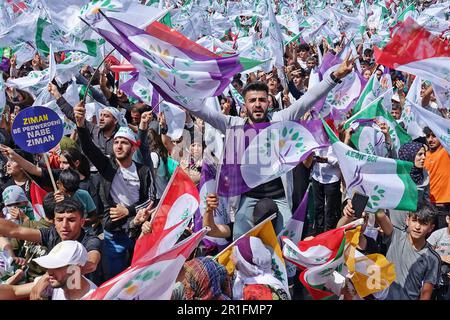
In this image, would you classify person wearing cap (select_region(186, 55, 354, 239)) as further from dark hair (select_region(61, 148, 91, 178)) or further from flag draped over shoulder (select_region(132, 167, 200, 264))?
dark hair (select_region(61, 148, 91, 178))

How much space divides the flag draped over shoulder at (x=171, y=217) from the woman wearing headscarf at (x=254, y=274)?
35 centimetres

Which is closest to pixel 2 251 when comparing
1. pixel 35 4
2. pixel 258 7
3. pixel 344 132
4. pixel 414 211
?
pixel 414 211

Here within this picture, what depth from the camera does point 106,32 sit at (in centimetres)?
520

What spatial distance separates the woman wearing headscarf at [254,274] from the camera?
13.0 ft

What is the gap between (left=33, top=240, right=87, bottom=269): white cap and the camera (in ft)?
11.5

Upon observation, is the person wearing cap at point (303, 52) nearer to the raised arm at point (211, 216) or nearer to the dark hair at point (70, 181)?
the dark hair at point (70, 181)

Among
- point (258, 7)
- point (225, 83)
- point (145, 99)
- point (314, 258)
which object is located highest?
point (225, 83)

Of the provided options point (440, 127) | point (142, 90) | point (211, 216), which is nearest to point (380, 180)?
point (440, 127)

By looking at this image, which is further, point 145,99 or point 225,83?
point 145,99

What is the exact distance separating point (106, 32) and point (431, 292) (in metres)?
2.73

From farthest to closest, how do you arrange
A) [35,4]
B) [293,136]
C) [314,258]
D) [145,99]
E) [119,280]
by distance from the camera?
[35,4] < [145,99] < [293,136] < [314,258] < [119,280]

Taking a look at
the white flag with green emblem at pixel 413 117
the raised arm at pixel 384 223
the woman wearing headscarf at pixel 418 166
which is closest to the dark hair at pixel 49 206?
the raised arm at pixel 384 223

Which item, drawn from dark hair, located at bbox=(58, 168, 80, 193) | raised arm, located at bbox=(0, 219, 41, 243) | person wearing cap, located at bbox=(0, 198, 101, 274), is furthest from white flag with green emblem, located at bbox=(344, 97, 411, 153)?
raised arm, located at bbox=(0, 219, 41, 243)
